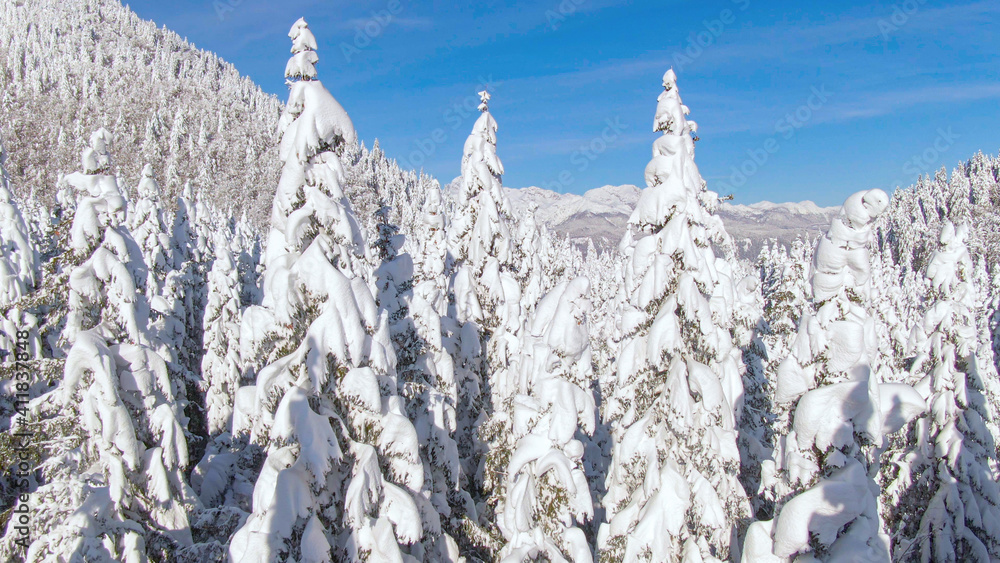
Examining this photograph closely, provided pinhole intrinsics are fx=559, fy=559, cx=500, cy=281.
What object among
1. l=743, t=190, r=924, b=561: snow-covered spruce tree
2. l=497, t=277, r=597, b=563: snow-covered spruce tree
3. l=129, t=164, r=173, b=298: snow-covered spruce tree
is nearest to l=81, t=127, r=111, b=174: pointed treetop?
l=497, t=277, r=597, b=563: snow-covered spruce tree

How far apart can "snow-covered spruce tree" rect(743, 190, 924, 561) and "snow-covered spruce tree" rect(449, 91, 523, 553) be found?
7820mm

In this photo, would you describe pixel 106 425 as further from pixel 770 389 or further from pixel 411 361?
pixel 770 389

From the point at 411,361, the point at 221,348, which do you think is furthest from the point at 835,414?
the point at 221,348

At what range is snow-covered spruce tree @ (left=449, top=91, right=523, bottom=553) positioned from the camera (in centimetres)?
1496

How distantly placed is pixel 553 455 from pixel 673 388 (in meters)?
2.31

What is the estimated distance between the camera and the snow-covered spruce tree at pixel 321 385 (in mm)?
7129

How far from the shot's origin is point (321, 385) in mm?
7680

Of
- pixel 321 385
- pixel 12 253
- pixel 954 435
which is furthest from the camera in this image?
pixel 12 253

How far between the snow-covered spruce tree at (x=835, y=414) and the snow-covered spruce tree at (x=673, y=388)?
119 cm

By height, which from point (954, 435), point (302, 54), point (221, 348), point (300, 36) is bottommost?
point (954, 435)

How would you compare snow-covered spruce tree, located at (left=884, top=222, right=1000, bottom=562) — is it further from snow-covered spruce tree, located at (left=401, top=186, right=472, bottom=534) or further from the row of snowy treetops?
snow-covered spruce tree, located at (left=401, top=186, right=472, bottom=534)

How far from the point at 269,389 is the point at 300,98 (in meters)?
4.11

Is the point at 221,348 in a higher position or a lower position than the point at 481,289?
lower

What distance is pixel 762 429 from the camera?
15.5 m
